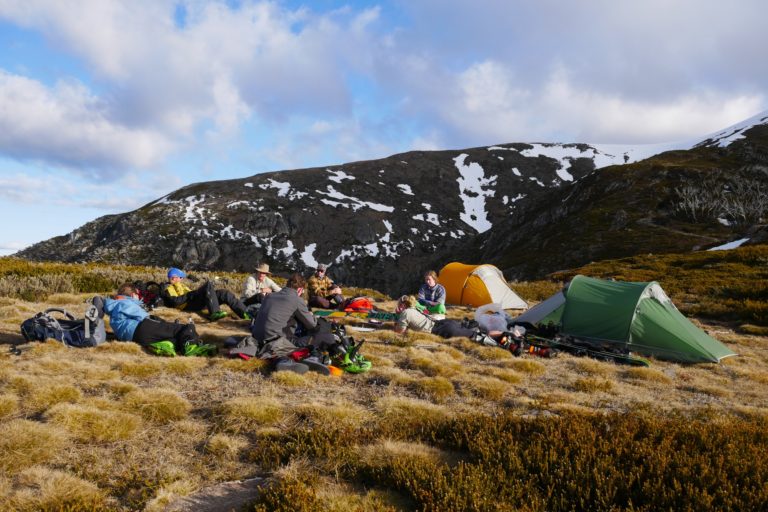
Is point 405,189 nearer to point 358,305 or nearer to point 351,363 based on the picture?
point 358,305

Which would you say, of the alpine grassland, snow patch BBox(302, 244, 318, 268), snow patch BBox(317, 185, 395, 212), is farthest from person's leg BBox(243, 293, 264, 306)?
snow patch BBox(317, 185, 395, 212)

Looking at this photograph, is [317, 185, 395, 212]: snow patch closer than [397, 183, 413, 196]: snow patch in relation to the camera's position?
Yes

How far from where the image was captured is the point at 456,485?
4.69 meters

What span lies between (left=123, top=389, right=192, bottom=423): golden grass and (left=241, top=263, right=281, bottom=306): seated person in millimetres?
8300

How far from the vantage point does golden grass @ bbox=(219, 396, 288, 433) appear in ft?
21.7

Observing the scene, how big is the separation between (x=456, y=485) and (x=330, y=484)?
1371 millimetres

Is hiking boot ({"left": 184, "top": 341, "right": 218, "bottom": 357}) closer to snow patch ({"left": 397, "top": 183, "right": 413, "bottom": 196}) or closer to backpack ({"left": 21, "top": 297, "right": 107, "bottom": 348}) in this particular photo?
backpack ({"left": 21, "top": 297, "right": 107, "bottom": 348})

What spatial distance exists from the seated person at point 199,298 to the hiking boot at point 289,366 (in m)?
6.12

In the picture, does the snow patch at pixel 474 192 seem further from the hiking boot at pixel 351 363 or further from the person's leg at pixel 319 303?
the hiking boot at pixel 351 363

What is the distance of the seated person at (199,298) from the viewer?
14.9 meters

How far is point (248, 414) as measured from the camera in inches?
268

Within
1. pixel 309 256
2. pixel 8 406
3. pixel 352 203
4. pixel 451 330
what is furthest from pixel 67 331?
pixel 352 203

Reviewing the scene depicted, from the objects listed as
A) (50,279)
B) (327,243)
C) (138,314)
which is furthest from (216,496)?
(327,243)

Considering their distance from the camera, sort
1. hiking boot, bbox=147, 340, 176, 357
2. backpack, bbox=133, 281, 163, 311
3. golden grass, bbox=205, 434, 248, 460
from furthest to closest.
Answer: backpack, bbox=133, 281, 163, 311
hiking boot, bbox=147, 340, 176, 357
golden grass, bbox=205, 434, 248, 460
